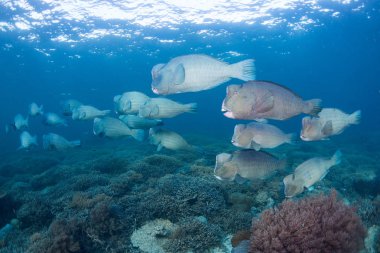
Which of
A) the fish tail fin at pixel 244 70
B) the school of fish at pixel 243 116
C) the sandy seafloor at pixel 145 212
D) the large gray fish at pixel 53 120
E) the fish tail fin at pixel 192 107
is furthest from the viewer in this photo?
the large gray fish at pixel 53 120

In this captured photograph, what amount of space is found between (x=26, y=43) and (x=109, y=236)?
118 ft

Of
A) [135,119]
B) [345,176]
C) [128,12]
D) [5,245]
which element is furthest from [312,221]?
[128,12]

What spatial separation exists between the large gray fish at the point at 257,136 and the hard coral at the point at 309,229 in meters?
1.12

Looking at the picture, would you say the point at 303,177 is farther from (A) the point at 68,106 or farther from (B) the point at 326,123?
(A) the point at 68,106

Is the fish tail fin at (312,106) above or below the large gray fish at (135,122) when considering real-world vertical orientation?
above

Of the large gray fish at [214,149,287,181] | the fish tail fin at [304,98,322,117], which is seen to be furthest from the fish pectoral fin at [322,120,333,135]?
the large gray fish at [214,149,287,181]

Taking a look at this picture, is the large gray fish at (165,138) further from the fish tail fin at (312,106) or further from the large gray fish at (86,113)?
the fish tail fin at (312,106)

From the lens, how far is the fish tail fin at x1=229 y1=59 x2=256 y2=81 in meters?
3.56

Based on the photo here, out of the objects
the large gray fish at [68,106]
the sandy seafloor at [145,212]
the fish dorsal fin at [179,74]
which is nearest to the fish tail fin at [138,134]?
the sandy seafloor at [145,212]

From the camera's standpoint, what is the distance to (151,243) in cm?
552

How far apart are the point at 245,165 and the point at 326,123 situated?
1.60 metres

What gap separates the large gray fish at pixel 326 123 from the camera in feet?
14.7

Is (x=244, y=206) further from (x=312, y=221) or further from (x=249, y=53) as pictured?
(x=249, y=53)

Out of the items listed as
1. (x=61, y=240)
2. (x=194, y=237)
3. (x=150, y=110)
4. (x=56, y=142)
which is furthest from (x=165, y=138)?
(x=56, y=142)
